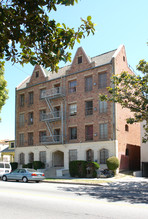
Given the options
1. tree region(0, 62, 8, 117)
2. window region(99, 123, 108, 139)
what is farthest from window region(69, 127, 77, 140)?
tree region(0, 62, 8, 117)

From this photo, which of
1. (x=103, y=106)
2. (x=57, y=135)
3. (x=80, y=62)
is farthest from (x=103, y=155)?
(x=80, y=62)

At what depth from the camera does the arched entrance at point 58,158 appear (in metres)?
37.2

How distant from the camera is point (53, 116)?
1417 inches

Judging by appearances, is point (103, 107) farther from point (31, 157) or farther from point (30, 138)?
point (31, 157)

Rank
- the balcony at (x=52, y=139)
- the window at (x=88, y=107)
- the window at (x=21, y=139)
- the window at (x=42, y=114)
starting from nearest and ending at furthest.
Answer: the window at (x=88, y=107) < the balcony at (x=52, y=139) < the window at (x=42, y=114) < the window at (x=21, y=139)

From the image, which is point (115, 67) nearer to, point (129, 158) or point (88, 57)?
point (88, 57)

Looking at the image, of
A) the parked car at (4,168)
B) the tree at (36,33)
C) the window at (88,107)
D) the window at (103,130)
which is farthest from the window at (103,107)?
the tree at (36,33)

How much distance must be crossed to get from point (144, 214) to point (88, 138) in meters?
24.3

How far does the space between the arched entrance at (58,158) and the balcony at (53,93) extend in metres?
7.69

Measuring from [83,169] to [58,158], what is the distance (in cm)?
1016

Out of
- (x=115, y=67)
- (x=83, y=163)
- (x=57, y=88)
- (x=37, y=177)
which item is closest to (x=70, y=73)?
(x=57, y=88)

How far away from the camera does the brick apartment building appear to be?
3166 centimetres

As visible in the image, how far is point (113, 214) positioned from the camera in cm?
884

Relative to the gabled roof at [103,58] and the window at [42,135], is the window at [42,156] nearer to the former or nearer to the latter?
the window at [42,135]
